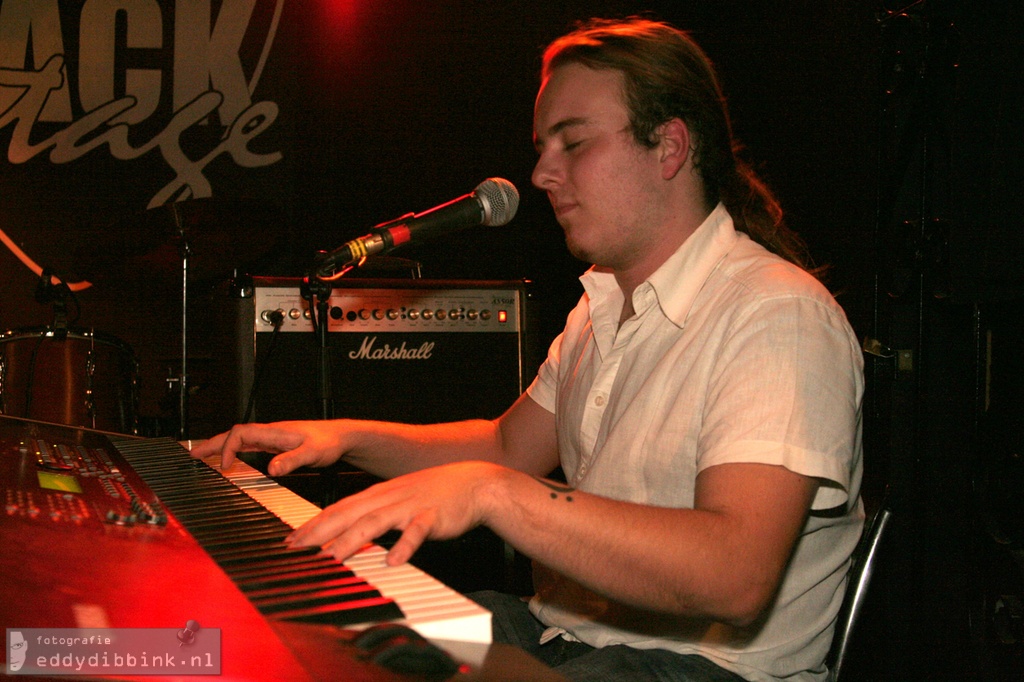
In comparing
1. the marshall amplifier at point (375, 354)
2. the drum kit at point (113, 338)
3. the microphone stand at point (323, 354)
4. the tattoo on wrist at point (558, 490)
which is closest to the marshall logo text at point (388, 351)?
the marshall amplifier at point (375, 354)

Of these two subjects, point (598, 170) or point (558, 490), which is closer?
point (558, 490)

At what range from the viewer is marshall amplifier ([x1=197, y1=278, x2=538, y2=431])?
2762 mm

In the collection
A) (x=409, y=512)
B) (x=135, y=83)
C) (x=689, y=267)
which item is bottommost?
(x=409, y=512)

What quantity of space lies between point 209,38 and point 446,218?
3.18 meters

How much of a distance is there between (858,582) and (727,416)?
397mm

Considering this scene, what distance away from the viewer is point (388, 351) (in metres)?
2.93

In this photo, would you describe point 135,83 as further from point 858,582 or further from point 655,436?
point 858,582

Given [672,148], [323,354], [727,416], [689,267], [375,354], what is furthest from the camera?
[375,354]

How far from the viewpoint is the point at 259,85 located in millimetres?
4199

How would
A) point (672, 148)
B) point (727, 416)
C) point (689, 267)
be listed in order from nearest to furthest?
point (727, 416) < point (689, 267) < point (672, 148)

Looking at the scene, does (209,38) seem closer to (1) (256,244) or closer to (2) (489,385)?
(1) (256,244)

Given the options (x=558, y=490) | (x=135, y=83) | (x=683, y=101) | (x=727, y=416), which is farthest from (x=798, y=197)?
(x=135, y=83)

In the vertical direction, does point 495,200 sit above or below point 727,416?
above

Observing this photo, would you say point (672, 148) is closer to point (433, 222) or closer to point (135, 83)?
point (433, 222)
